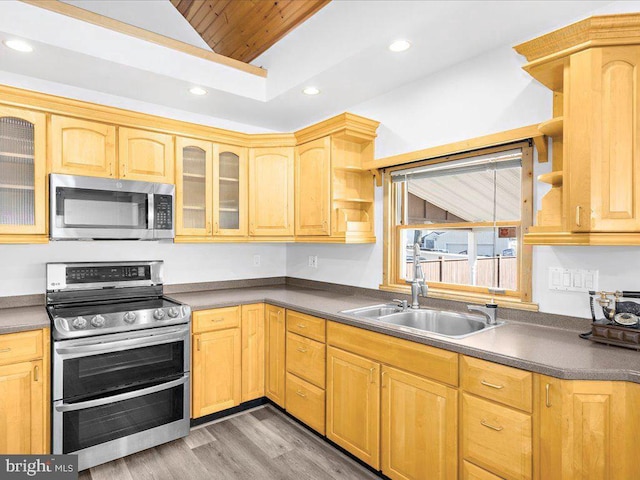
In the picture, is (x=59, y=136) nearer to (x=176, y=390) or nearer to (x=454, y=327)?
(x=176, y=390)

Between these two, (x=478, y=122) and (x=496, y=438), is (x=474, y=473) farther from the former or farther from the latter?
(x=478, y=122)

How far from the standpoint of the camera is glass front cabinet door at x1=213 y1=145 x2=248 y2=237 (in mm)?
3229

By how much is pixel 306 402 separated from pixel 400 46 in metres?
2.40

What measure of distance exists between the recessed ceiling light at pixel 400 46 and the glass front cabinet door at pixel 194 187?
168cm

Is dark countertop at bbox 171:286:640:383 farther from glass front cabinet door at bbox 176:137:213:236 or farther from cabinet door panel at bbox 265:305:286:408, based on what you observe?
glass front cabinet door at bbox 176:137:213:236

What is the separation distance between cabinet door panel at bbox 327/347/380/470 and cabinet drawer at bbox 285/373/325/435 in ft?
0.28

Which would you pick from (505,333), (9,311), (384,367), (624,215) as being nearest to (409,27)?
(624,215)

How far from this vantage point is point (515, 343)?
177 centimetres

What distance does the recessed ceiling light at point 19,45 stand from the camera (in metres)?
2.17

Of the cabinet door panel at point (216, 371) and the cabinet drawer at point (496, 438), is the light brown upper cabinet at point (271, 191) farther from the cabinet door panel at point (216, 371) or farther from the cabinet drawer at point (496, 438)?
the cabinet drawer at point (496, 438)

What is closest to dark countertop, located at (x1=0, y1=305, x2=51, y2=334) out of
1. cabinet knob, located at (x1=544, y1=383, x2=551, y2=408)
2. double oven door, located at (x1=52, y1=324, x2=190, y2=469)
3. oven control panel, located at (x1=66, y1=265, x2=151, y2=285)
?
double oven door, located at (x1=52, y1=324, x2=190, y2=469)

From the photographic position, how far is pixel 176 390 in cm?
264

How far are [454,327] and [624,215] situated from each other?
112cm

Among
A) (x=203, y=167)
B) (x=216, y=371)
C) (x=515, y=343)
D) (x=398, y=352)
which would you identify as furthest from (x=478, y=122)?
(x=216, y=371)
